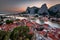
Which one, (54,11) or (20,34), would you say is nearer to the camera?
(20,34)

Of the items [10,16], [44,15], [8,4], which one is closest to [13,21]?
[10,16]

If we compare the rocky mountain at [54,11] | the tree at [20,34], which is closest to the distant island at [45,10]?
the rocky mountain at [54,11]

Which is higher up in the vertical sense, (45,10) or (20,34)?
(45,10)

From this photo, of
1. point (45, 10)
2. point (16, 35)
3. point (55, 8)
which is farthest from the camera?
point (45, 10)

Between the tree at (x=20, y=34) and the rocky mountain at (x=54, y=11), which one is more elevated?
the rocky mountain at (x=54, y=11)

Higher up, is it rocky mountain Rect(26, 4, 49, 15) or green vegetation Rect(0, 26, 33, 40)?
rocky mountain Rect(26, 4, 49, 15)

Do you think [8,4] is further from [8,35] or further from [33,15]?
[8,35]

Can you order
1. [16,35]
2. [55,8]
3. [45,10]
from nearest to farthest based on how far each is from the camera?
[16,35] < [55,8] < [45,10]

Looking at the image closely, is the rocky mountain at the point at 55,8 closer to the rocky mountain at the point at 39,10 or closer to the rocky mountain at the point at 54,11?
the rocky mountain at the point at 54,11

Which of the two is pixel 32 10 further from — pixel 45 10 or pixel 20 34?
pixel 20 34

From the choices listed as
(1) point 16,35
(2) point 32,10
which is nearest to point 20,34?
(1) point 16,35

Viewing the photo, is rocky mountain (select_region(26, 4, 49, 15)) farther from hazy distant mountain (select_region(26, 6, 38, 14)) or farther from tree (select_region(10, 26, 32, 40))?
tree (select_region(10, 26, 32, 40))

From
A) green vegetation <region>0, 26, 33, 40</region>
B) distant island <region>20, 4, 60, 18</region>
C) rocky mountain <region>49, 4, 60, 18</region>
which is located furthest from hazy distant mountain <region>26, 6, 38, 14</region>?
green vegetation <region>0, 26, 33, 40</region>
